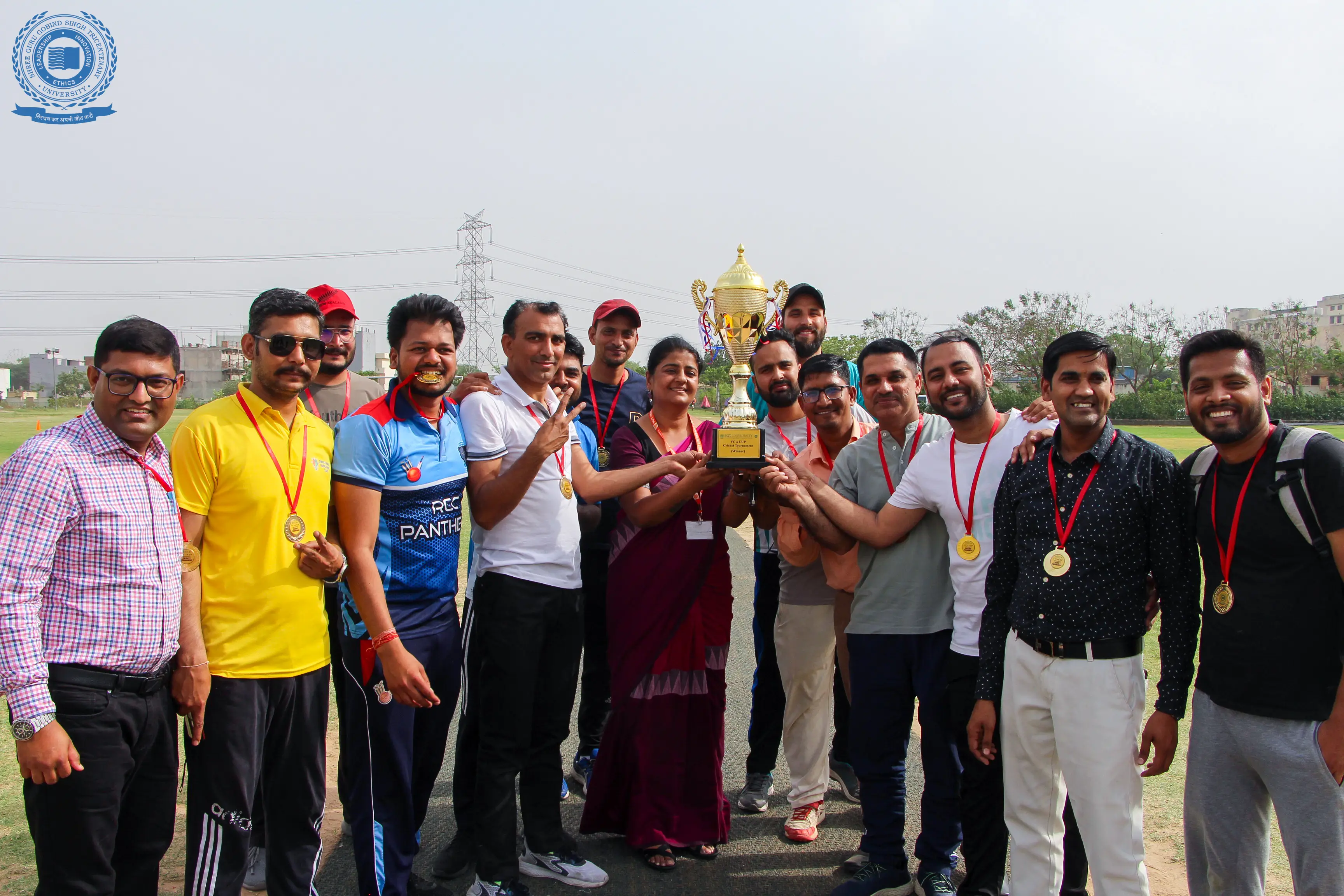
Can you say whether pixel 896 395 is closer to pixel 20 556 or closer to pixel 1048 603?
pixel 1048 603

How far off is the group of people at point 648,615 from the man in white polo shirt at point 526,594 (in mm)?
16

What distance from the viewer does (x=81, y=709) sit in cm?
252

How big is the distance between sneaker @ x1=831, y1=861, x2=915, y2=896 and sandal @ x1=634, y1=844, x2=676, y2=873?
700 mm

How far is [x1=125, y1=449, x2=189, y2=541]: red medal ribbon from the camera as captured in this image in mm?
2717

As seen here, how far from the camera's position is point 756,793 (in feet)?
14.3

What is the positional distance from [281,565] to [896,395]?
2533 millimetres

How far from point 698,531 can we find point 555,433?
0.89 metres

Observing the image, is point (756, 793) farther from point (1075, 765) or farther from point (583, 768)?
point (1075, 765)

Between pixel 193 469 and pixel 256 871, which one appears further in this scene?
pixel 256 871

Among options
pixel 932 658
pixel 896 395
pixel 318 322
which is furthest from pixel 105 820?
pixel 896 395

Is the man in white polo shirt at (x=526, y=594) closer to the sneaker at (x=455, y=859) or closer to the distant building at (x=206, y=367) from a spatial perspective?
the sneaker at (x=455, y=859)

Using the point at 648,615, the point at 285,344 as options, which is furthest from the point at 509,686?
the point at 285,344

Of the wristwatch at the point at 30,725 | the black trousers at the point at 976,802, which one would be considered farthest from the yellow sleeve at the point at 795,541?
the wristwatch at the point at 30,725

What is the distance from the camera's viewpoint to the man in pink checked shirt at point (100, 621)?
2.43 m
